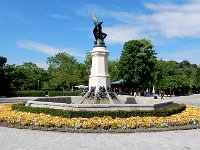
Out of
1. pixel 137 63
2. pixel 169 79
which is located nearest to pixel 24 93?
pixel 137 63

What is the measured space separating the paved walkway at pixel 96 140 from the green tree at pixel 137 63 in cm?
4412

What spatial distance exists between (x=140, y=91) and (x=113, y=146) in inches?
2105

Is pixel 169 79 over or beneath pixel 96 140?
over

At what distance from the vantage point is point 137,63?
2317 inches

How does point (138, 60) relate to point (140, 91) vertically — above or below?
above

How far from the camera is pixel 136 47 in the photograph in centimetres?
6072

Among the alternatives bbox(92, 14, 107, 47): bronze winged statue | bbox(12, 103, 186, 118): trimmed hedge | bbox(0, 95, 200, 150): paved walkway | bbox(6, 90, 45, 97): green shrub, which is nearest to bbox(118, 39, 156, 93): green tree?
bbox(6, 90, 45, 97): green shrub

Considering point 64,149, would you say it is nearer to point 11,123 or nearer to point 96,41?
point 11,123

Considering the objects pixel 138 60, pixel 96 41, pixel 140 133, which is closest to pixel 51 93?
pixel 138 60

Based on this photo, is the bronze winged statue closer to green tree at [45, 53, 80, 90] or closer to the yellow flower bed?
the yellow flower bed

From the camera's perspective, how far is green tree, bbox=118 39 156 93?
59031mm

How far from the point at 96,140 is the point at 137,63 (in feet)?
153

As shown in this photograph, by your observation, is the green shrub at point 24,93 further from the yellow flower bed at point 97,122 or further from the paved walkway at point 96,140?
the paved walkway at point 96,140

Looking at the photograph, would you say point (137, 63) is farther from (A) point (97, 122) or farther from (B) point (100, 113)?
(A) point (97, 122)
